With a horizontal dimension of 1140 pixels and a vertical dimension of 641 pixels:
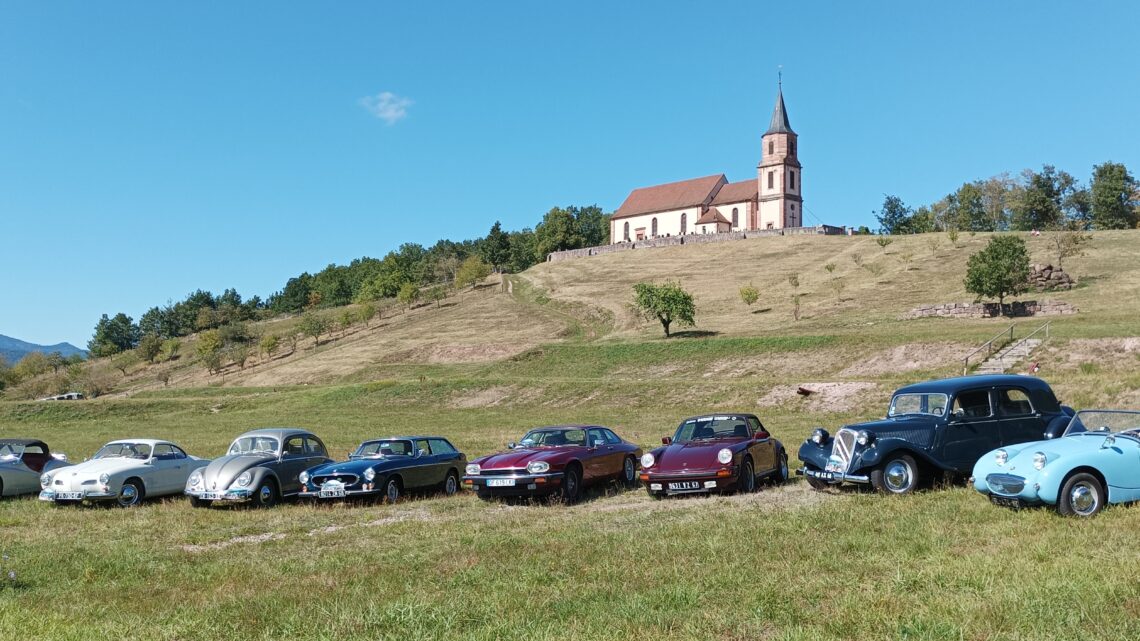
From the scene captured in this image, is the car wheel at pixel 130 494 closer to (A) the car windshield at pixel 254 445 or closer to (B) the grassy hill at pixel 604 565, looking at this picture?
(B) the grassy hill at pixel 604 565

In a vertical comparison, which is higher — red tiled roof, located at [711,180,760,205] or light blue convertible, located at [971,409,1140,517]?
red tiled roof, located at [711,180,760,205]

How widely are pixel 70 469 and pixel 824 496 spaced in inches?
555

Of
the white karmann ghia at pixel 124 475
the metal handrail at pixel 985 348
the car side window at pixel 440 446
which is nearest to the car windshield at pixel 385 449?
the car side window at pixel 440 446

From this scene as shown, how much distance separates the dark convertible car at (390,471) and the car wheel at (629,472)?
10.9 feet

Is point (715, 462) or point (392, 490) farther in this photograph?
point (392, 490)

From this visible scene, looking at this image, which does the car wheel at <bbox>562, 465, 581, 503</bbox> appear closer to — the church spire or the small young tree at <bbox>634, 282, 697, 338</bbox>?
the small young tree at <bbox>634, 282, 697, 338</bbox>

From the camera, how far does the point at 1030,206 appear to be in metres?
114

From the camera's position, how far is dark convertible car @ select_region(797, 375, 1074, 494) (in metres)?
13.2

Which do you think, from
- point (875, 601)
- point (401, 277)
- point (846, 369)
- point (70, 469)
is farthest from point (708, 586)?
point (401, 277)

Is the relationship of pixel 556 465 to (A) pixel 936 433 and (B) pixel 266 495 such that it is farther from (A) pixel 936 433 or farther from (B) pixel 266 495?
(A) pixel 936 433

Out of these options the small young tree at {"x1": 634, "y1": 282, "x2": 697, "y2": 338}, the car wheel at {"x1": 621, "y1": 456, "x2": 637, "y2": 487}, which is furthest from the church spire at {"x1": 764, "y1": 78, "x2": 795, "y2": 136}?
the car wheel at {"x1": 621, "y1": 456, "x2": 637, "y2": 487}

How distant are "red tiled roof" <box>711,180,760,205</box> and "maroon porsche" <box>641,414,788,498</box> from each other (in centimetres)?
11144

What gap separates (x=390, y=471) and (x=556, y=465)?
10.4ft

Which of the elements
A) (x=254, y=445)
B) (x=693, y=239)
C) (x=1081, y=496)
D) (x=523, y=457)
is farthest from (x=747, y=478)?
(x=693, y=239)
